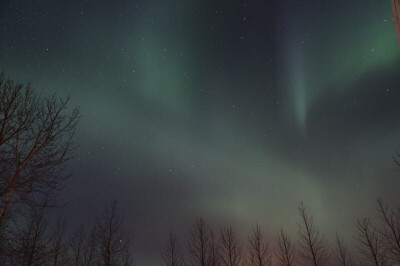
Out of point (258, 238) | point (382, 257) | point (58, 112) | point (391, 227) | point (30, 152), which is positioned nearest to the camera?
point (30, 152)

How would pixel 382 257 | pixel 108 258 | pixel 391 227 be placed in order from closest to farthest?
pixel 108 258
pixel 391 227
pixel 382 257

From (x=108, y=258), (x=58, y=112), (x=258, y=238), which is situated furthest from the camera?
(x=258, y=238)

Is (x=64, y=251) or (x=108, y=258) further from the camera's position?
(x=64, y=251)

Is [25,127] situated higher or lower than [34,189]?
higher

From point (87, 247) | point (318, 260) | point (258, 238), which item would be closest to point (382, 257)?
point (318, 260)

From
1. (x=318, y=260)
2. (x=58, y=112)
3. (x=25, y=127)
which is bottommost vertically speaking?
(x=318, y=260)

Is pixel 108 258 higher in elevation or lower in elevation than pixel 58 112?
lower

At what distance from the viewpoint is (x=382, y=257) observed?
23.7 metres

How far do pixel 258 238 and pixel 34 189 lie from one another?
2500cm

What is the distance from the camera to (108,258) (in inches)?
794

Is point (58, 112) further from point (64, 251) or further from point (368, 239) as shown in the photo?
point (368, 239)

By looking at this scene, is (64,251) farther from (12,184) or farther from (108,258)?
(12,184)

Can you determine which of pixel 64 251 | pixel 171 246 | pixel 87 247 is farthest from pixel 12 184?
pixel 87 247

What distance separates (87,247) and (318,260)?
71.3 feet
